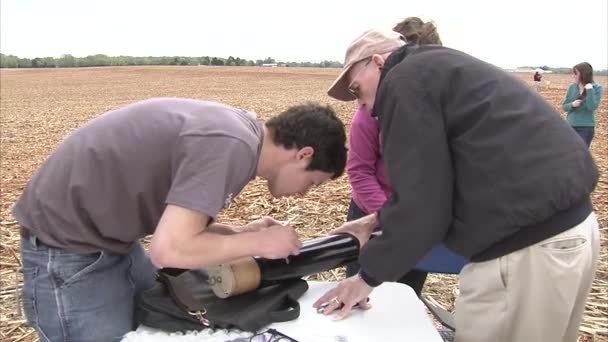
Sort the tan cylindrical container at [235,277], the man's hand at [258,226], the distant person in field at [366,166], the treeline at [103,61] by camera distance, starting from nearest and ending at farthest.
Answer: the tan cylindrical container at [235,277]
the man's hand at [258,226]
the distant person in field at [366,166]
the treeline at [103,61]

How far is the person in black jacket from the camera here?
5.45 feet

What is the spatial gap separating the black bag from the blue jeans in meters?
0.12

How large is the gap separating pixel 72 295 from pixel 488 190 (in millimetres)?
1439

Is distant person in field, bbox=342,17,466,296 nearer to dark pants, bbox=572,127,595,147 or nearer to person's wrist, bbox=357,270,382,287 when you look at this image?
person's wrist, bbox=357,270,382,287

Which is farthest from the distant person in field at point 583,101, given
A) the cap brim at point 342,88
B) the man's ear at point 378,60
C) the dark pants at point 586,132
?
the man's ear at point 378,60

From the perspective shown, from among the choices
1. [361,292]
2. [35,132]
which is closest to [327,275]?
[361,292]

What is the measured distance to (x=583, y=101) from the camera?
24.5 ft

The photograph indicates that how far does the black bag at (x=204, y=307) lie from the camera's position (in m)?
1.97

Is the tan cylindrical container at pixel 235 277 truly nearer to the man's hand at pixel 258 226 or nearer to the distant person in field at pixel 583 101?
the man's hand at pixel 258 226

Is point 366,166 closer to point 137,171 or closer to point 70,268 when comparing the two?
point 137,171

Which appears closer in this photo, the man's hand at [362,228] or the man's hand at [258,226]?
the man's hand at [258,226]

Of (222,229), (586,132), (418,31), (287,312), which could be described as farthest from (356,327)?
(586,132)

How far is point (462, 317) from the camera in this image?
76.5 inches

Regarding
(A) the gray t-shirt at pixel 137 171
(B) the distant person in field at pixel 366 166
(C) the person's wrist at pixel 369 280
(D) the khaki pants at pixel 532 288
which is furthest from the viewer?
(B) the distant person in field at pixel 366 166
